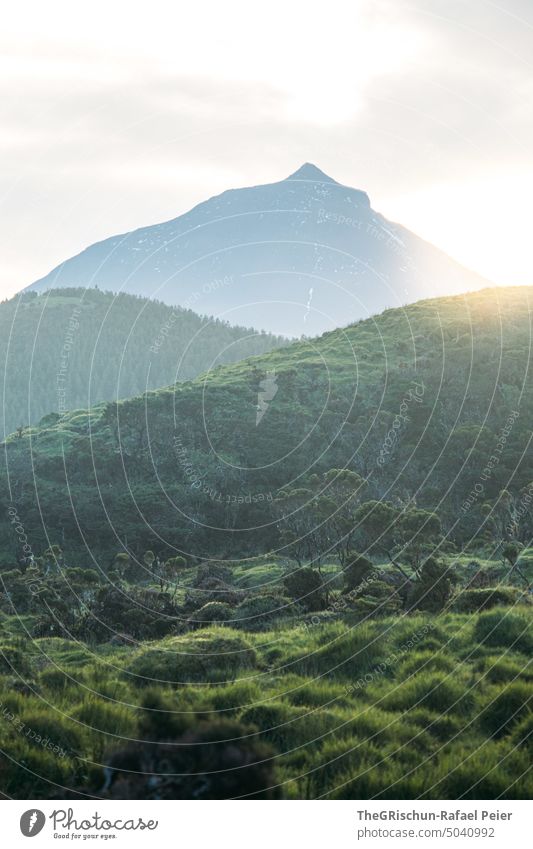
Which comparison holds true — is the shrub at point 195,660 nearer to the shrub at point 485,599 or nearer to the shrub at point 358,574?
the shrub at point 485,599

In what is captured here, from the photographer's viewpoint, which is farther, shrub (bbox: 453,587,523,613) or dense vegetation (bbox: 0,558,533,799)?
shrub (bbox: 453,587,523,613)

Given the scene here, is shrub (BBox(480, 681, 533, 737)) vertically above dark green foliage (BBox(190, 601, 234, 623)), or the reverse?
shrub (BBox(480, 681, 533, 737))

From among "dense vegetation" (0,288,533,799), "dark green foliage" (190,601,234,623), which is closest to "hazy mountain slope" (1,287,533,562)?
"dense vegetation" (0,288,533,799)

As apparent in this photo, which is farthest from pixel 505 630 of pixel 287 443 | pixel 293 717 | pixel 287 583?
pixel 287 443

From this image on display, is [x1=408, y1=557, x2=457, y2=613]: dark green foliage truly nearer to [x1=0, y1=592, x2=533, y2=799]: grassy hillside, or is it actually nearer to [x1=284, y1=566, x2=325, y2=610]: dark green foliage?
[x1=0, y1=592, x2=533, y2=799]: grassy hillside

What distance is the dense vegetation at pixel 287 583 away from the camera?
12484 millimetres

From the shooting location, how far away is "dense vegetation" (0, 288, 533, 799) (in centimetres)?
1248

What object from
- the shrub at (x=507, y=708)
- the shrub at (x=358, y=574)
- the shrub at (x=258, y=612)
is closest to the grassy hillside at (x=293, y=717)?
the shrub at (x=507, y=708)

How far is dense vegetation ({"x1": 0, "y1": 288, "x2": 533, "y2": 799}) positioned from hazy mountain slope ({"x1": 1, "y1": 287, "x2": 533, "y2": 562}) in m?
0.26

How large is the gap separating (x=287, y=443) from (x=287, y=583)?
3836 centimetres

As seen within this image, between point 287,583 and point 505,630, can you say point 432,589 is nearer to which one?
point 505,630

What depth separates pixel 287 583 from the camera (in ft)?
97.0

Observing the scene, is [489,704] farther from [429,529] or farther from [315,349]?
[315,349]

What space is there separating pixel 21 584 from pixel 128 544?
20.4 metres
